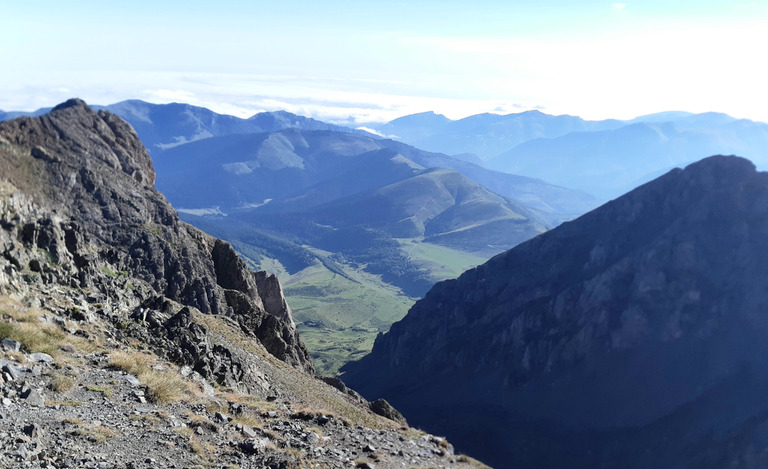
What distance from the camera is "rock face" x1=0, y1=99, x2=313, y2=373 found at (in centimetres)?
7538

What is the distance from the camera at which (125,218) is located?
85875mm

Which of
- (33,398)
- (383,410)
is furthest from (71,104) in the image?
(33,398)

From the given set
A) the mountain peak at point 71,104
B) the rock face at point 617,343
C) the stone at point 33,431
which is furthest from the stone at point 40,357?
the rock face at point 617,343

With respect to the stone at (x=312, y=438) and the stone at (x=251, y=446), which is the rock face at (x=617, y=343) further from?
the stone at (x=251, y=446)

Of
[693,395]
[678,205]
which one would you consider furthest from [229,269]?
[678,205]

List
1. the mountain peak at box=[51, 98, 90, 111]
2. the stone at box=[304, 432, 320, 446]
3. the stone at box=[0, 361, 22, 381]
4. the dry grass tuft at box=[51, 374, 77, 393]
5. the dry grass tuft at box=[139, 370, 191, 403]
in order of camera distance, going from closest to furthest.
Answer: the stone at box=[0, 361, 22, 381]
the dry grass tuft at box=[51, 374, 77, 393]
the dry grass tuft at box=[139, 370, 191, 403]
the stone at box=[304, 432, 320, 446]
the mountain peak at box=[51, 98, 90, 111]

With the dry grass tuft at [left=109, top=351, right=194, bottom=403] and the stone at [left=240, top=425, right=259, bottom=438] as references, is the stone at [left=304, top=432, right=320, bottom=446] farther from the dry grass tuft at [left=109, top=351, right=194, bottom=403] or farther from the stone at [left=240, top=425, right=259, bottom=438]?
the dry grass tuft at [left=109, top=351, right=194, bottom=403]

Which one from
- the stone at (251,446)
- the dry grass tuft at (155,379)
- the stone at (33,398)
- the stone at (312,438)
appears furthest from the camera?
the stone at (312,438)

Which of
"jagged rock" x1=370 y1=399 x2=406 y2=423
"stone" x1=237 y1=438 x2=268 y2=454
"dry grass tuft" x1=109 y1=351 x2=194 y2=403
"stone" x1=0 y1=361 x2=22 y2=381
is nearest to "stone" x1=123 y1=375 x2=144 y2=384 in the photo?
"dry grass tuft" x1=109 y1=351 x2=194 y2=403

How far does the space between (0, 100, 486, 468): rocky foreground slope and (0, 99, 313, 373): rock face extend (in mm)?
420

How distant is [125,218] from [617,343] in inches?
4223

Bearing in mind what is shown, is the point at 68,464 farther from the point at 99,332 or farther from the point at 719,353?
the point at 719,353

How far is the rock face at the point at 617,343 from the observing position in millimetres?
117062

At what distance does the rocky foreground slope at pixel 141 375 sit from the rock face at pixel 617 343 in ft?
222
